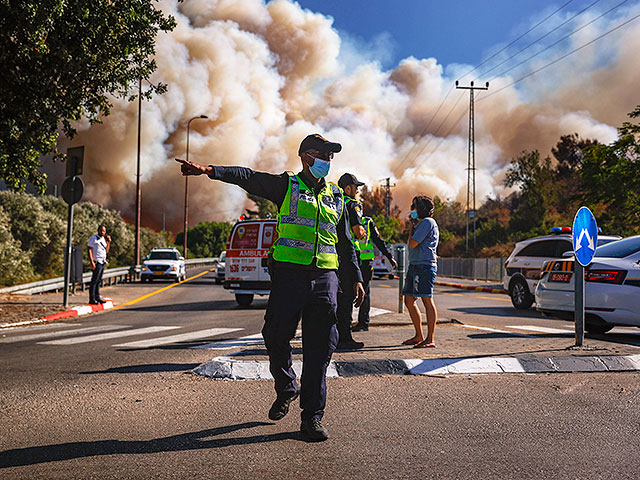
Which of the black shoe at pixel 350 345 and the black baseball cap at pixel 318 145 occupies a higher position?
the black baseball cap at pixel 318 145

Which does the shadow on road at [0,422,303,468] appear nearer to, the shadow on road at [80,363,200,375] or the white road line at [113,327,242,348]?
the shadow on road at [80,363,200,375]

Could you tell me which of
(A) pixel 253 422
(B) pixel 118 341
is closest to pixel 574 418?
(A) pixel 253 422

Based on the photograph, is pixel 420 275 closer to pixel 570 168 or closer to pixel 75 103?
pixel 75 103

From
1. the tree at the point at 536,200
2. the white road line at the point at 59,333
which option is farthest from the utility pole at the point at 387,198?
the white road line at the point at 59,333

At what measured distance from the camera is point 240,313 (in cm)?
1376

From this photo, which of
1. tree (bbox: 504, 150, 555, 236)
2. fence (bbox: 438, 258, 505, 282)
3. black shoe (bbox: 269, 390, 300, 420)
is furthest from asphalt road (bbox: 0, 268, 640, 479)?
tree (bbox: 504, 150, 555, 236)

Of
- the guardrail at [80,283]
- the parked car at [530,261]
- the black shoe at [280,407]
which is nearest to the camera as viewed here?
the black shoe at [280,407]

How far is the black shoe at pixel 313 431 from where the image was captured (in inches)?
156

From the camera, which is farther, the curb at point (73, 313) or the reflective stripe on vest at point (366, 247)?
the curb at point (73, 313)

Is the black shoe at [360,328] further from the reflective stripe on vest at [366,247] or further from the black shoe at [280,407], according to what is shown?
the black shoe at [280,407]

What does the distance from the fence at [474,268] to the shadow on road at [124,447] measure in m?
27.3

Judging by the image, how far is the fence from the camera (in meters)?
33.7

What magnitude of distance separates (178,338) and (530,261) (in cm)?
908

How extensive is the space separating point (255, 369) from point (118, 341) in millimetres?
3799
